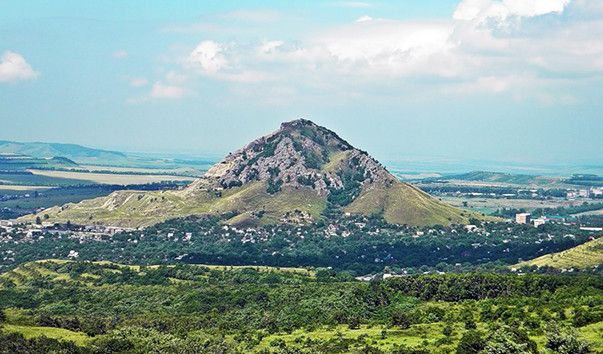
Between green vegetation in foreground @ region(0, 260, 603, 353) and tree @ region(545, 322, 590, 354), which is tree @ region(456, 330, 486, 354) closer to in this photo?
green vegetation in foreground @ region(0, 260, 603, 353)

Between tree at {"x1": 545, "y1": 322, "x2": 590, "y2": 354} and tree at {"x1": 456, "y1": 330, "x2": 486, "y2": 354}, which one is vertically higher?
tree at {"x1": 545, "y1": 322, "x2": 590, "y2": 354}

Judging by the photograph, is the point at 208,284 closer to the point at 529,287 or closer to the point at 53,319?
the point at 53,319

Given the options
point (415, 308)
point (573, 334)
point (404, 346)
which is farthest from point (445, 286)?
point (573, 334)

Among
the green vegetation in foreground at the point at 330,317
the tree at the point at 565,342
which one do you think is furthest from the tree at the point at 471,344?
the tree at the point at 565,342

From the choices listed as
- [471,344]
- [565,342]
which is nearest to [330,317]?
[471,344]

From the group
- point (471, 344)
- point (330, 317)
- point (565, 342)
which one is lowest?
point (330, 317)

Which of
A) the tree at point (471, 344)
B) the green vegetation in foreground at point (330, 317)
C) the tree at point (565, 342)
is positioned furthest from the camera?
the green vegetation in foreground at point (330, 317)

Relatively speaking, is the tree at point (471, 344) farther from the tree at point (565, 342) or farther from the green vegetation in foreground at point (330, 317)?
the tree at point (565, 342)

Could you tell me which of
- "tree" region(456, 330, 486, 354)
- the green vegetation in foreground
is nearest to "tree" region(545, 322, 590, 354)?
the green vegetation in foreground

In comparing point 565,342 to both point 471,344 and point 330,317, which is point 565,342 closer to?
point 471,344
